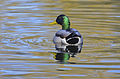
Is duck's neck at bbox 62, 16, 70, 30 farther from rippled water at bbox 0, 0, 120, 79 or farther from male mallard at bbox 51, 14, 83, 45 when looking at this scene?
male mallard at bbox 51, 14, 83, 45

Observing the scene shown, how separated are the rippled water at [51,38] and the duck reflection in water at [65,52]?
0.38 feet

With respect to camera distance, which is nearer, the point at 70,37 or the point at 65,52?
the point at 65,52

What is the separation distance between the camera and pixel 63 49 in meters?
11.7

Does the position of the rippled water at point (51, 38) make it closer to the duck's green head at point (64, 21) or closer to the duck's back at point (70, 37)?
the duck's back at point (70, 37)

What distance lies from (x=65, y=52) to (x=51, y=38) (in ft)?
6.63

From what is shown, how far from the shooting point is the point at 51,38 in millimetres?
13195

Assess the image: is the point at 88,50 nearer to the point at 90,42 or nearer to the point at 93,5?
the point at 90,42

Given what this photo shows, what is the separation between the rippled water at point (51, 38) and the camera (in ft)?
30.4

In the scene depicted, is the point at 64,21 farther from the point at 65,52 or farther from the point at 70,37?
the point at 65,52

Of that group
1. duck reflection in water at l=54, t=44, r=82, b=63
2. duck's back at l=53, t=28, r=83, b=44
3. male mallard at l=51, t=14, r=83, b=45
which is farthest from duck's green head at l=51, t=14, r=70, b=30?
duck reflection in water at l=54, t=44, r=82, b=63

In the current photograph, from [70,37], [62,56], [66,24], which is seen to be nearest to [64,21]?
[66,24]

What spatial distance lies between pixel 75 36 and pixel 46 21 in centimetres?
371

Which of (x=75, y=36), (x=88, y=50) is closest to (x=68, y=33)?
(x=75, y=36)

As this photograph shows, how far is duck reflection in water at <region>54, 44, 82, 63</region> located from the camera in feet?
34.5
